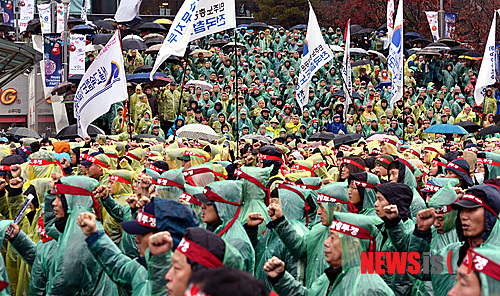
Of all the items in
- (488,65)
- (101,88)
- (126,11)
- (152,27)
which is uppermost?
(126,11)

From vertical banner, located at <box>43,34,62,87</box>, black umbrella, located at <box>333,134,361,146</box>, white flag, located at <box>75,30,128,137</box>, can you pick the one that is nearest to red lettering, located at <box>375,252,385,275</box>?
white flag, located at <box>75,30,128,137</box>

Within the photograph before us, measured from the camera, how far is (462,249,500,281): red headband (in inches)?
129

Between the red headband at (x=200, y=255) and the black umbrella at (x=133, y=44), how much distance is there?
70.6 feet

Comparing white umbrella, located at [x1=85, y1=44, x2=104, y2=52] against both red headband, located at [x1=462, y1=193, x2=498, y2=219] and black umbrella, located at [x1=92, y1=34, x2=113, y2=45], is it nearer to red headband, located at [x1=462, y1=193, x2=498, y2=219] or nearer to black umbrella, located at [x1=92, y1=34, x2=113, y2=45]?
black umbrella, located at [x1=92, y1=34, x2=113, y2=45]

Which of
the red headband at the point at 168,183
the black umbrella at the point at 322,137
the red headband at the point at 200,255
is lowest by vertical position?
the black umbrella at the point at 322,137

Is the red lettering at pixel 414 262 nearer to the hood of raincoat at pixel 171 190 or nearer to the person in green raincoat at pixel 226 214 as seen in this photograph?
the person in green raincoat at pixel 226 214

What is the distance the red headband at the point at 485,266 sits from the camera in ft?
10.8

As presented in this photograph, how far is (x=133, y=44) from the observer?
2488 centimetres

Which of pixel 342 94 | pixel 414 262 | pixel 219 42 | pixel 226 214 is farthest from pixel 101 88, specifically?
pixel 219 42

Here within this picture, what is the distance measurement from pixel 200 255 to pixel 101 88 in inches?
357

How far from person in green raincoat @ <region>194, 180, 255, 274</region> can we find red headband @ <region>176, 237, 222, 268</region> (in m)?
1.86

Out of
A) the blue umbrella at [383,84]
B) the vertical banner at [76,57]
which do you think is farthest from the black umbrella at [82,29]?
the blue umbrella at [383,84]

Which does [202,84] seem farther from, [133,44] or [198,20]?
[198,20]

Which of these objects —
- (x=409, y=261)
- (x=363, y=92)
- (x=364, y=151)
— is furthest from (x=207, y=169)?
(x=363, y=92)
